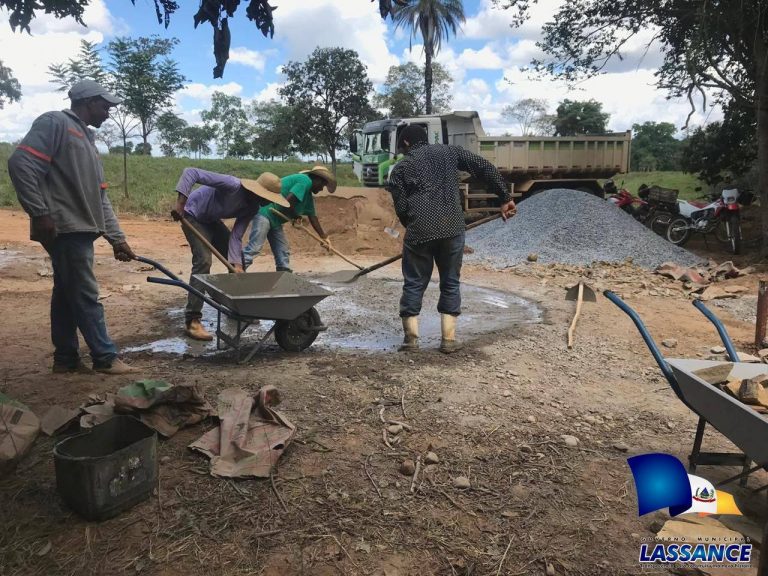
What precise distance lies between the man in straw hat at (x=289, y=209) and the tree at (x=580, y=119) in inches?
1499

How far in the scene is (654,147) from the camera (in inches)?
1710

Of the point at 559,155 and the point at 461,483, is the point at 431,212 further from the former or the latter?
the point at 559,155

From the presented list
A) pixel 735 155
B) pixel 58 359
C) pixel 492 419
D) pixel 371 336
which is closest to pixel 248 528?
pixel 492 419

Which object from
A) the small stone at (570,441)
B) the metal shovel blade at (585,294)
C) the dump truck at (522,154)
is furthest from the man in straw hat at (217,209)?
the dump truck at (522,154)

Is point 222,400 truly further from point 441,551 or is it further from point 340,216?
point 340,216

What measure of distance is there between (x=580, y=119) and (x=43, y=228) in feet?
138

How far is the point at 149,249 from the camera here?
10.6m

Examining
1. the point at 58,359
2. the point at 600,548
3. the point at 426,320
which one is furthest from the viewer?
the point at 426,320

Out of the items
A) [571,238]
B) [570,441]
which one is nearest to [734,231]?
[571,238]

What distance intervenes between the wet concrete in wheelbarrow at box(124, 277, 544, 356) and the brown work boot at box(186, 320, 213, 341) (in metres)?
0.06

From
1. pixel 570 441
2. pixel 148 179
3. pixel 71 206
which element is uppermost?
pixel 71 206

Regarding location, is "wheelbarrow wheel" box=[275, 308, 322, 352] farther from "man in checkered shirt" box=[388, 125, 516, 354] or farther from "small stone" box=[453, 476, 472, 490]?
"small stone" box=[453, 476, 472, 490]

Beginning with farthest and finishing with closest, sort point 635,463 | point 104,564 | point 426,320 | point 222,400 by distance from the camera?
1. point 426,320
2. point 222,400
3. point 635,463
4. point 104,564

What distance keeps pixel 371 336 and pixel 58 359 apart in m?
2.52
